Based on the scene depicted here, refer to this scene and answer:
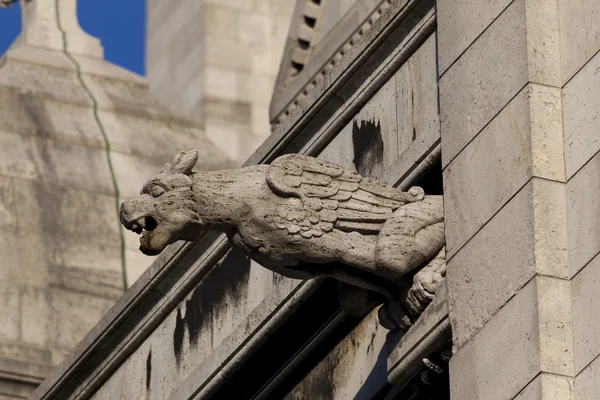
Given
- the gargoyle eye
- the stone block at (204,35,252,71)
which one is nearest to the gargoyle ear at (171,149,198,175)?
the gargoyle eye

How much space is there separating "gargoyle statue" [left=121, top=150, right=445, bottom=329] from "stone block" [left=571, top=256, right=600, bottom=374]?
56.0 inches

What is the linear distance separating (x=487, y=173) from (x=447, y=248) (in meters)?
0.56

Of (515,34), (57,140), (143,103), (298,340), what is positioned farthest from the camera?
(143,103)

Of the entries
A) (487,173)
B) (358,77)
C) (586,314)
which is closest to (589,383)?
(586,314)

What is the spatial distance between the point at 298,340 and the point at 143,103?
41.8 feet

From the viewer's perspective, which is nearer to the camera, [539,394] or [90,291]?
[539,394]

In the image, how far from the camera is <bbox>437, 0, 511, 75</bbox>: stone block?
1498 centimetres

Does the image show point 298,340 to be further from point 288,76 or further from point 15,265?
point 15,265

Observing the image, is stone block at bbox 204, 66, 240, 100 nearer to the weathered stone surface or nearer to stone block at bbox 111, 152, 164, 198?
stone block at bbox 111, 152, 164, 198

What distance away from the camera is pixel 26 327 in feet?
84.7

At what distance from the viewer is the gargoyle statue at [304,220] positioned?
48.5 feet

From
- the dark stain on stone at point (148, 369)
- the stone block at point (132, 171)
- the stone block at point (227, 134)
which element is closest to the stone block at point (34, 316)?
the stone block at point (132, 171)

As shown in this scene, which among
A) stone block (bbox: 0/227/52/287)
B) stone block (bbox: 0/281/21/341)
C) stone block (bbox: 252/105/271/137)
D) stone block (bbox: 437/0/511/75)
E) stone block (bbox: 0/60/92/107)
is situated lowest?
stone block (bbox: 0/281/21/341)

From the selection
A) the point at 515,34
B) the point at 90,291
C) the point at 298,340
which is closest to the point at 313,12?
the point at 90,291
